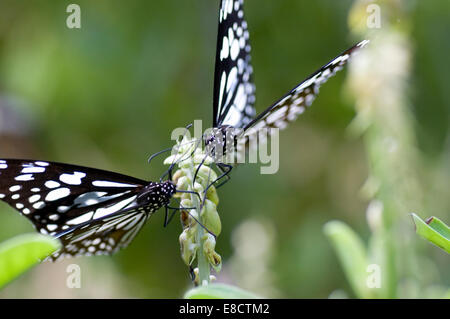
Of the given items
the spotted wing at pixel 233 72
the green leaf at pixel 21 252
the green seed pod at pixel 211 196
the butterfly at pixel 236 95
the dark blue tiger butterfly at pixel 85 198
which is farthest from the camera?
the spotted wing at pixel 233 72

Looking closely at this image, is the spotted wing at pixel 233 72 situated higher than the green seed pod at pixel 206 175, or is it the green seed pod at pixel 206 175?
the spotted wing at pixel 233 72

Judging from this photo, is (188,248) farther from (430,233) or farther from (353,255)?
(353,255)

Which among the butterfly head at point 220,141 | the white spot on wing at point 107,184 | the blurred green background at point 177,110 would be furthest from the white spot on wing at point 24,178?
the blurred green background at point 177,110

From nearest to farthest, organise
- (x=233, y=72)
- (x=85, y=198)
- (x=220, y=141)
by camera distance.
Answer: (x=85, y=198) → (x=220, y=141) → (x=233, y=72)

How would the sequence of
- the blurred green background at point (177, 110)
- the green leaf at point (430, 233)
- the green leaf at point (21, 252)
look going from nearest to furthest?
the green leaf at point (21, 252) → the green leaf at point (430, 233) → the blurred green background at point (177, 110)

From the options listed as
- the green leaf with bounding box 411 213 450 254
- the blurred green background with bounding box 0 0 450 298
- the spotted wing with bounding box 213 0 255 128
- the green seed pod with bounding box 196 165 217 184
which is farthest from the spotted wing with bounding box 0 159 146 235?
the blurred green background with bounding box 0 0 450 298

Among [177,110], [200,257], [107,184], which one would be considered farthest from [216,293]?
[177,110]

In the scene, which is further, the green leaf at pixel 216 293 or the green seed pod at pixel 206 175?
the green seed pod at pixel 206 175

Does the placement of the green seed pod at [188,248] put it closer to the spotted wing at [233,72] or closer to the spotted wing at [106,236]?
the spotted wing at [106,236]
